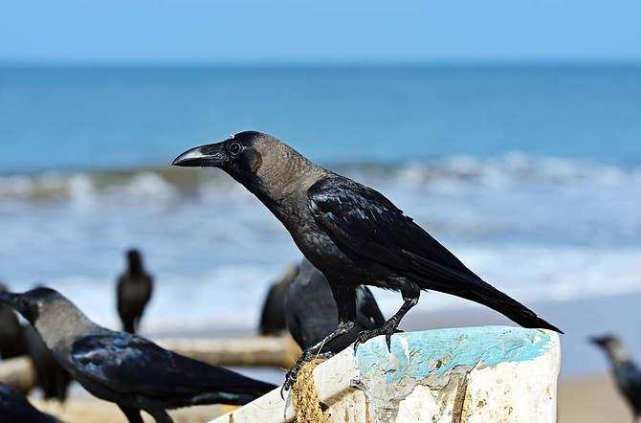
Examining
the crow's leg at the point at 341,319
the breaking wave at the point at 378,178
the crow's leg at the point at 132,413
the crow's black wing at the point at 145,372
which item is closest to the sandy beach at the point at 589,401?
the crow's leg at the point at 132,413

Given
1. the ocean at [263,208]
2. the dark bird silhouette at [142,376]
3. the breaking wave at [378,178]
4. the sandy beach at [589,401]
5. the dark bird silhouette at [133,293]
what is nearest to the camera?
the dark bird silhouette at [142,376]

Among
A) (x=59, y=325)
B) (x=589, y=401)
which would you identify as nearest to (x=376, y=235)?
(x=59, y=325)

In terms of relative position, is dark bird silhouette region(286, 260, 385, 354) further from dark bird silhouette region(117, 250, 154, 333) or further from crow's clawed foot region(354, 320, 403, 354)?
dark bird silhouette region(117, 250, 154, 333)

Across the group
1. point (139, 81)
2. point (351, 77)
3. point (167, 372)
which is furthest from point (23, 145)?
point (351, 77)

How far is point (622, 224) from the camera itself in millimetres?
20266

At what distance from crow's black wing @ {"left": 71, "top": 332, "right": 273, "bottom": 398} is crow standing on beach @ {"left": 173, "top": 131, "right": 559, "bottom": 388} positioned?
120 centimetres

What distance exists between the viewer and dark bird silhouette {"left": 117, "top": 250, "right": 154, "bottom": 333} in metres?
11.4

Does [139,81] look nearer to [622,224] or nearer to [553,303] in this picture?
[622,224]

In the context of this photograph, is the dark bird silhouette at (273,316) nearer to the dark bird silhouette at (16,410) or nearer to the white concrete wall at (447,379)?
the dark bird silhouette at (16,410)

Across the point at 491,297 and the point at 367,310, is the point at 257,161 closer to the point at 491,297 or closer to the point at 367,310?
the point at 491,297

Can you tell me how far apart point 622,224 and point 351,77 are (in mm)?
80352

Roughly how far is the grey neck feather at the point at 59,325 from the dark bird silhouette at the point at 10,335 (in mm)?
5752

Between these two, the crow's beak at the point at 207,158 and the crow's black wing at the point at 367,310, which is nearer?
the crow's beak at the point at 207,158

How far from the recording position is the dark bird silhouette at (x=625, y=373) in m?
10.3
